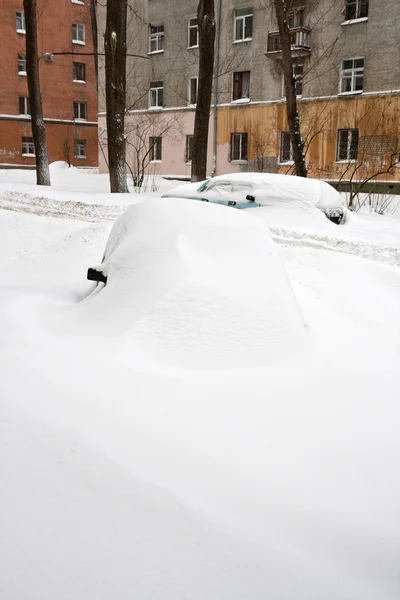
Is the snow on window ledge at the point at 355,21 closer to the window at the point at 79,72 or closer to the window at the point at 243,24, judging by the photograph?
the window at the point at 243,24

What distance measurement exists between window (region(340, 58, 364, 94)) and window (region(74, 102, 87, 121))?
1960 cm

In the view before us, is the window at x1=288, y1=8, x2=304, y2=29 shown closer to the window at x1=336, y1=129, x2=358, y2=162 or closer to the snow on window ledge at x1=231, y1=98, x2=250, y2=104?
the snow on window ledge at x1=231, y1=98, x2=250, y2=104

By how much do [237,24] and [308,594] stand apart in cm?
2942

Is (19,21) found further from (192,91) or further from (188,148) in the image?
(188,148)

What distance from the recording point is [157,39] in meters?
31.4

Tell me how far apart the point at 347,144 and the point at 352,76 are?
9.32 feet

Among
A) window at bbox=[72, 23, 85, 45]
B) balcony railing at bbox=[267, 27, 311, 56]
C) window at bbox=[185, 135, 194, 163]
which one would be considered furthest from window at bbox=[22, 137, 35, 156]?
balcony railing at bbox=[267, 27, 311, 56]

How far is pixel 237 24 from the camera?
1108 inches

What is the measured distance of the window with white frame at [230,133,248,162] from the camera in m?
28.9

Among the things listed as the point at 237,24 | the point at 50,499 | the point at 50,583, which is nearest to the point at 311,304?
the point at 50,499

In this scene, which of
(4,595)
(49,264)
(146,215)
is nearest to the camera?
(4,595)

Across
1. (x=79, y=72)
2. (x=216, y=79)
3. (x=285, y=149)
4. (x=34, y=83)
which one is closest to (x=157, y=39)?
(x=216, y=79)

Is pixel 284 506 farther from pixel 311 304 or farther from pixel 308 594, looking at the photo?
pixel 311 304

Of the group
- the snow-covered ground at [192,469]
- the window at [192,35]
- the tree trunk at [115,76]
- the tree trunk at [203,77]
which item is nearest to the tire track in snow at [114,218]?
the tree trunk at [115,76]
